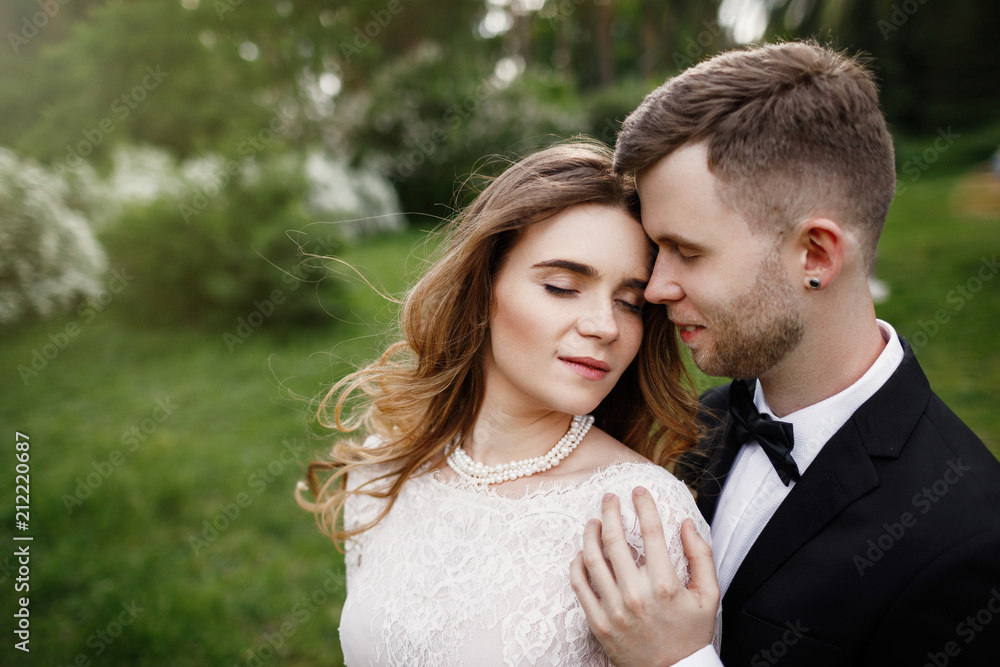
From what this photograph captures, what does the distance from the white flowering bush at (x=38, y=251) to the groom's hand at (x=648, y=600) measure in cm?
→ 920

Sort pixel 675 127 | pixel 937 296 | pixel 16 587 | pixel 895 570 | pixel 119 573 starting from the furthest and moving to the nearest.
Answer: pixel 937 296, pixel 119 573, pixel 16 587, pixel 675 127, pixel 895 570

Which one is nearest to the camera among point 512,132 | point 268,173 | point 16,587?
point 16,587

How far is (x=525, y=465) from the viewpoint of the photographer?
2.15 m

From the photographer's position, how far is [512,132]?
16.9 metres

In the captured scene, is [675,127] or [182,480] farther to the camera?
[182,480]

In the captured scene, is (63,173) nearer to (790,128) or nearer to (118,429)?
(118,429)

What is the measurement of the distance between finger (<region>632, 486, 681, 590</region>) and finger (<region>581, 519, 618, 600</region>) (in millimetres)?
112

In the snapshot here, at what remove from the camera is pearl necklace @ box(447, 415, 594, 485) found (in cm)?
214

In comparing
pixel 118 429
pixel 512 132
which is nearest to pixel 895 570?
pixel 118 429

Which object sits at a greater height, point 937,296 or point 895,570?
point 895,570

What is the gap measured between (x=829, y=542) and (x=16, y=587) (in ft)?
15.8

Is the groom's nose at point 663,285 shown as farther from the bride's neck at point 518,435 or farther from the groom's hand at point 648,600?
the groom's hand at point 648,600

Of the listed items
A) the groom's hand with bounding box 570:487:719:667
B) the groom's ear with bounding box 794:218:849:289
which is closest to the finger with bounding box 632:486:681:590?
the groom's hand with bounding box 570:487:719:667

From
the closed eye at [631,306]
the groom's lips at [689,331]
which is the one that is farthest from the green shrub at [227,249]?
the groom's lips at [689,331]
